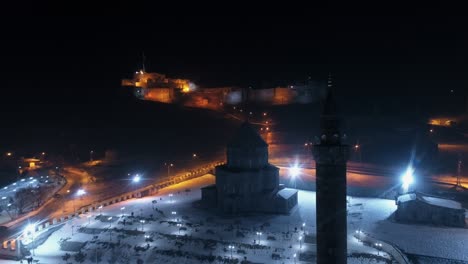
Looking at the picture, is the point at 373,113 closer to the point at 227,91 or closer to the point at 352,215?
the point at 227,91

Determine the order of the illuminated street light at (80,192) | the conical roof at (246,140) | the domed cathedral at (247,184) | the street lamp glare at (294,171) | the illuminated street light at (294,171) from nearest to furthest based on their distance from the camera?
the domed cathedral at (247,184) < the conical roof at (246,140) < the illuminated street light at (80,192) < the illuminated street light at (294,171) < the street lamp glare at (294,171)

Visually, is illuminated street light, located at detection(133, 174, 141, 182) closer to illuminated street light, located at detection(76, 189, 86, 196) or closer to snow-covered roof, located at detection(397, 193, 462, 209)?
illuminated street light, located at detection(76, 189, 86, 196)

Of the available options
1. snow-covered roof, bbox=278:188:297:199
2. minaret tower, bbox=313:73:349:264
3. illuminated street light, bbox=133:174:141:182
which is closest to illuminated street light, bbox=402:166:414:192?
snow-covered roof, bbox=278:188:297:199

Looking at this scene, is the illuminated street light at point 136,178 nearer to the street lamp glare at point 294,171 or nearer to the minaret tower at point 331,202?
the street lamp glare at point 294,171

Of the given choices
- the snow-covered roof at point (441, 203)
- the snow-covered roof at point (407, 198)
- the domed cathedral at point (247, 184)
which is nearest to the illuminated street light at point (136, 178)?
the domed cathedral at point (247, 184)

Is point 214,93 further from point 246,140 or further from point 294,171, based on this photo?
point 246,140

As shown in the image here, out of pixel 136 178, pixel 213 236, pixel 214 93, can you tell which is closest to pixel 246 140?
pixel 213 236

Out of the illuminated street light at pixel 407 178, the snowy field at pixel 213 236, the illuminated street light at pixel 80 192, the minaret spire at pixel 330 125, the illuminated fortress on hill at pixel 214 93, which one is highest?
the illuminated fortress on hill at pixel 214 93

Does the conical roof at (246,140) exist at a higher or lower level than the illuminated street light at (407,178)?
higher
